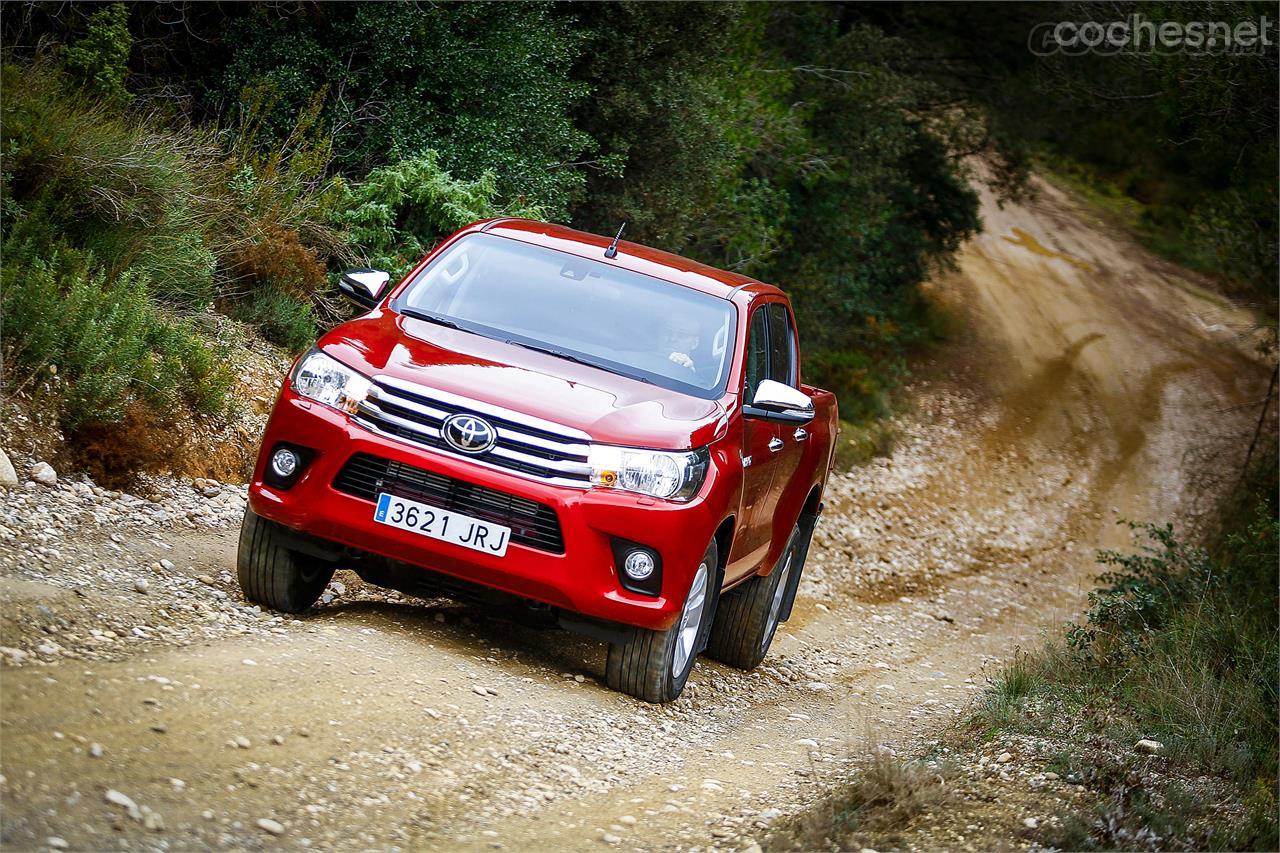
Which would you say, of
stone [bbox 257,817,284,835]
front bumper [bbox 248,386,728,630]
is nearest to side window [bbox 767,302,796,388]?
front bumper [bbox 248,386,728,630]

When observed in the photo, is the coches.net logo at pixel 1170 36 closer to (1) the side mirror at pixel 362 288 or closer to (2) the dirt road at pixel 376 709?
(2) the dirt road at pixel 376 709

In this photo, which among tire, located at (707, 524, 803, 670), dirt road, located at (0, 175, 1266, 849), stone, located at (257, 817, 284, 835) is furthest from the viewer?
tire, located at (707, 524, 803, 670)

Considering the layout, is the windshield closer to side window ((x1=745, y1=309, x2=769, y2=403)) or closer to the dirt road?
side window ((x1=745, y1=309, x2=769, y2=403))

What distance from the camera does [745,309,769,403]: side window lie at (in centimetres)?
691

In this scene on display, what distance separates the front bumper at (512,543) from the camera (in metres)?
5.71

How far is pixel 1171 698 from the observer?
23.4 feet

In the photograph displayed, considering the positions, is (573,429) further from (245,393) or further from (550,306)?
(245,393)

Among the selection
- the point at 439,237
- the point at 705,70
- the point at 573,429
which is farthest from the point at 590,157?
the point at 573,429

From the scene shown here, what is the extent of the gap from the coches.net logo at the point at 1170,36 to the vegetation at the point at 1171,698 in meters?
5.67

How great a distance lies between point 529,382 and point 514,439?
382 mm

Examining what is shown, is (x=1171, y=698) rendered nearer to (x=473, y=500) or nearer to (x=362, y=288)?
(x=473, y=500)

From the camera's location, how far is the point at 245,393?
9.66 metres

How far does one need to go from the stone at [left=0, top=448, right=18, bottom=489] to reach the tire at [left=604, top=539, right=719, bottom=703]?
10.2 ft

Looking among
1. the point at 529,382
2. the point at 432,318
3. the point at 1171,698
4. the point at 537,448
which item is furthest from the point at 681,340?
the point at 1171,698
